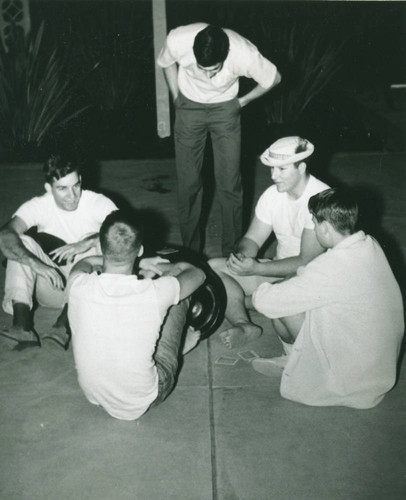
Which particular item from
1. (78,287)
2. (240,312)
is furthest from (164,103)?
(78,287)

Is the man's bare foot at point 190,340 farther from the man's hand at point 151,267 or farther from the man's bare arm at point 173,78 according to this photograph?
the man's bare arm at point 173,78

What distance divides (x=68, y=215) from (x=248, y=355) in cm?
166

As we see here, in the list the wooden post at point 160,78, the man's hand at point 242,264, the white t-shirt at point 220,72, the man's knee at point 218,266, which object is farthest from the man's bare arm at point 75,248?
the wooden post at point 160,78

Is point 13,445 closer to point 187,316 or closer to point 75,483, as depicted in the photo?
point 75,483

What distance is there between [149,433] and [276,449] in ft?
2.36

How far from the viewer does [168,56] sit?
17.2 feet

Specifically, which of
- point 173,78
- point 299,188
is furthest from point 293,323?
point 173,78

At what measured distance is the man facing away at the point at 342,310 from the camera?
3.21 metres

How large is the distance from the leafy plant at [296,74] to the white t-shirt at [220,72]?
479 cm

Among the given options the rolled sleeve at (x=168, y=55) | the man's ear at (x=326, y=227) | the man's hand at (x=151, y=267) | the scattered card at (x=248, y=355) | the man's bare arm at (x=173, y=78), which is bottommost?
the scattered card at (x=248, y=355)

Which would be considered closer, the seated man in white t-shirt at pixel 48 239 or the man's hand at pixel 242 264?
the man's hand at pixel 242 264

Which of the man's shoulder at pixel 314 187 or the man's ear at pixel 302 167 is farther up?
the man's ear at pixel 302 167

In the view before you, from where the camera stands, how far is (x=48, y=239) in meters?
4.53

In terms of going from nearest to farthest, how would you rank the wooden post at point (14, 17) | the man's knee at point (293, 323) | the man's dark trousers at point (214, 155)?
the man's knee at point (293, 323) < the man's dark trousers at point (214, 155) < the wooden post at point (14, 17)
